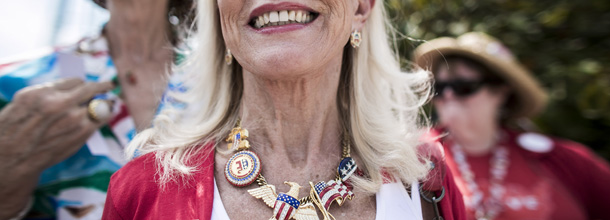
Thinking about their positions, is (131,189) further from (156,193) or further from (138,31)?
(138,31)

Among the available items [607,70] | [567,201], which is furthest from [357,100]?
[607,70]

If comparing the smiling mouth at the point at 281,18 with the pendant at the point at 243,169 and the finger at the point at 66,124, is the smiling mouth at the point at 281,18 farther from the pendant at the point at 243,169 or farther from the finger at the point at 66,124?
the finger at the point at 66,124

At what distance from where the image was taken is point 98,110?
198cm

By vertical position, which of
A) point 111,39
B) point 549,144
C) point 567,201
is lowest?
point 567,201

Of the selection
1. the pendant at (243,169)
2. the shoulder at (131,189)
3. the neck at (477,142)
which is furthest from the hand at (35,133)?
the neck at (477,142)

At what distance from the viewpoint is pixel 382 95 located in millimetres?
1880

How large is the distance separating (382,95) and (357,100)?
0.44 ft

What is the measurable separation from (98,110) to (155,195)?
69cm

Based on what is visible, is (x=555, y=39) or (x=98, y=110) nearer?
(x=98, y=110)

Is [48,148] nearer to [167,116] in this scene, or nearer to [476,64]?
[167,116]

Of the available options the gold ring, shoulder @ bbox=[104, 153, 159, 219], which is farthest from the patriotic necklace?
the gold ring

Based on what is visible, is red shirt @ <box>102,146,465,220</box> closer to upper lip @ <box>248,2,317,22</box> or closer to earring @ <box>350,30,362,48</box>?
upper lip @ <box>248,2,317,22</box>

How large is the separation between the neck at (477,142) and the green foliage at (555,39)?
44 centimetres

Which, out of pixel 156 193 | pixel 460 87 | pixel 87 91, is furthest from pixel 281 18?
pixel 460 87
